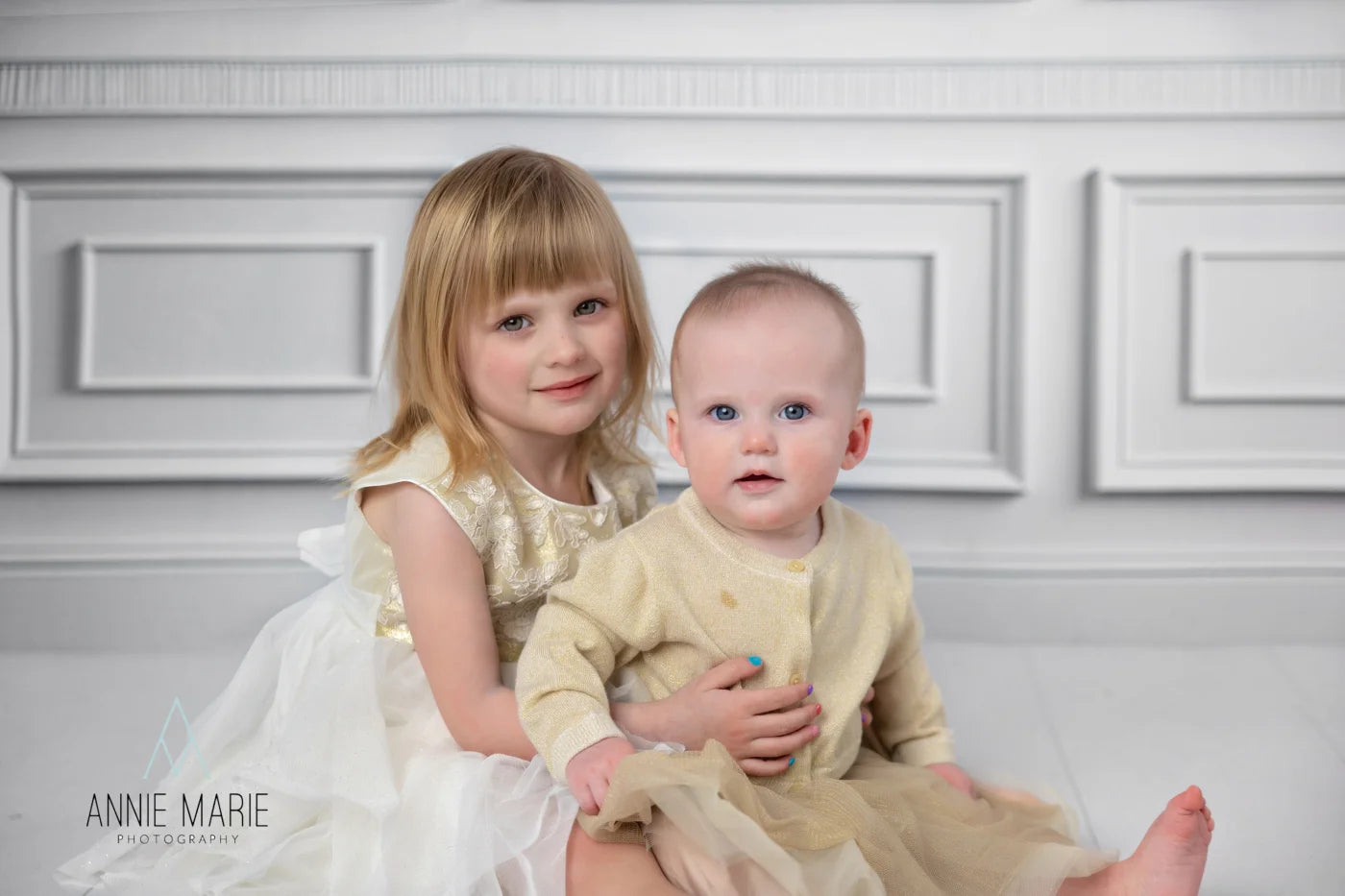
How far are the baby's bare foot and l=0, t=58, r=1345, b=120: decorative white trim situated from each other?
3.55ft

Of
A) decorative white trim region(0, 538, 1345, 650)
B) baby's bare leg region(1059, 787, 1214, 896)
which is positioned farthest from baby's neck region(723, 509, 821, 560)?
decorative white trim region(0, 538, 1345, 650)

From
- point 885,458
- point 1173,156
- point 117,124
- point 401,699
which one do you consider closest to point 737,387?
point 401,699

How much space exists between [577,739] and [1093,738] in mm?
762

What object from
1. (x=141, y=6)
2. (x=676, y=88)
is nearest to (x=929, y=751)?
(x=676, y=88)

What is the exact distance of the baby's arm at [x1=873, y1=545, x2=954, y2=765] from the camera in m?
1.10

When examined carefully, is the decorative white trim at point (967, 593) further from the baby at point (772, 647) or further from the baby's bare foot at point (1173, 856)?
the baby's bare foot at point (1173, 856)

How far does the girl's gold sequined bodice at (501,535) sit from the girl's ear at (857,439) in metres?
0.29

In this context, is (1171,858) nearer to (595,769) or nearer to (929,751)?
(929,751)

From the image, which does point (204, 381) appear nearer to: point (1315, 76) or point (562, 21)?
point (562, 21)

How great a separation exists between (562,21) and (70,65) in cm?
68

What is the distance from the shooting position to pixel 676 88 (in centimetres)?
170

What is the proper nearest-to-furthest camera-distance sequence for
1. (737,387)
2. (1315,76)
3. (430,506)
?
(737,387) < (430,506) < (1315,76)

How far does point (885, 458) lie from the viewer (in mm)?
1770

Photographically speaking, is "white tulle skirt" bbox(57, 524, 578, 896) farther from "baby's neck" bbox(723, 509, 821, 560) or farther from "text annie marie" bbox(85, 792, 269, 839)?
"baby's neck" bbox(723, 509, 821, 560)
